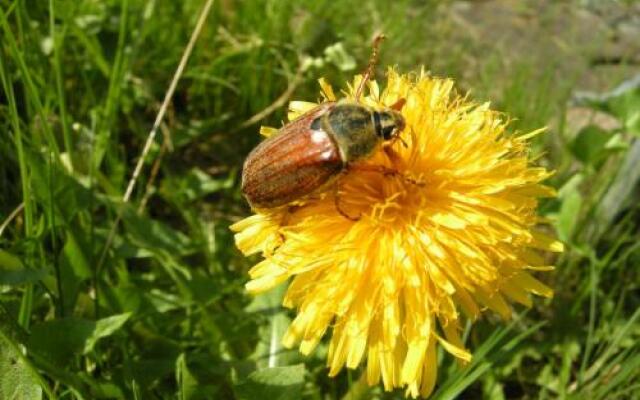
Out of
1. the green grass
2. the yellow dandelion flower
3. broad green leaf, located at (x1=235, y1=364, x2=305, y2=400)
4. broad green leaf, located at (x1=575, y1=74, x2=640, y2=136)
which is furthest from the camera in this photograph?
broad green leaf, located at (x1=575, y1=74, x2=640, y2=136)

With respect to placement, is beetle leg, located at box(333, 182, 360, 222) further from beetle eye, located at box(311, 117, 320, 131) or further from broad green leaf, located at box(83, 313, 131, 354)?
broad green leaf, located at box(83, 313, 131, 354)

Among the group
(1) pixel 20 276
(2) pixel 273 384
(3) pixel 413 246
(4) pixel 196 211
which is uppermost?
(3) pixel 413 246

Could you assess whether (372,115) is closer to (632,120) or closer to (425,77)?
(425,77)

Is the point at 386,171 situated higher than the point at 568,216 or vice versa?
the point at 386,171

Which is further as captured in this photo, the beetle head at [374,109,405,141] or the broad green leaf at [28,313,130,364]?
the broad green leaf at [28,313,130,364]

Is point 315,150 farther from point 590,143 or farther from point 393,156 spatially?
point 590,143

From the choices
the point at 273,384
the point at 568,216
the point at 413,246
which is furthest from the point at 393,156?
the point at 568,216

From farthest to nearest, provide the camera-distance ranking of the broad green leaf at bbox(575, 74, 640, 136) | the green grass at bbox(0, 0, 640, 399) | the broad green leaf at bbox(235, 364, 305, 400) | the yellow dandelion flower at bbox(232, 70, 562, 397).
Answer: the broad green leaf at bbox(575, 74, 640, 136), the green grass at bbox(0, 0, 640, 399), the broad green leaf at bbox(235, 364, 305, 400), the yellow dandelion flower at bbox(232, 70, 562, 397)

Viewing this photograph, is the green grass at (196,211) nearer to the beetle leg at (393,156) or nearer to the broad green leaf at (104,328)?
the broad green leaf at (104,328)

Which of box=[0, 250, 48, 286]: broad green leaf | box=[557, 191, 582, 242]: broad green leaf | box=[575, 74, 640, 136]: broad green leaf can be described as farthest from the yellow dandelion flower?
box=[575, 74, 640, 136]: broad green leaf
